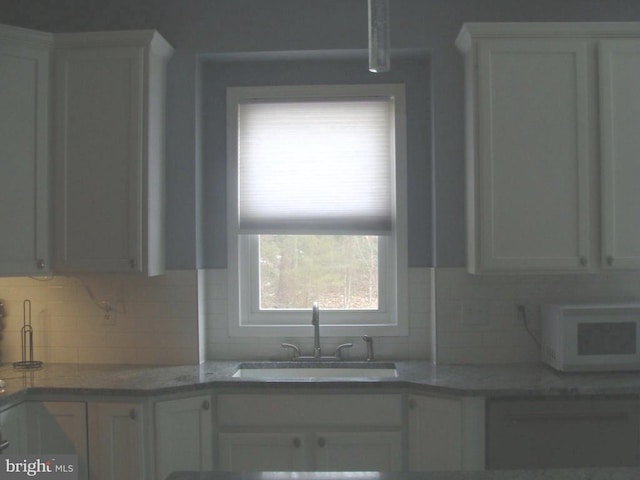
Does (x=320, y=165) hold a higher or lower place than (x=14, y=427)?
higher

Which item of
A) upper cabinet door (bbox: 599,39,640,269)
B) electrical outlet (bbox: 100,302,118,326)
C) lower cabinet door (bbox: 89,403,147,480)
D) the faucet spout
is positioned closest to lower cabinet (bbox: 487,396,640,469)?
upper cabinet door (bbox: 599,39,640,269)

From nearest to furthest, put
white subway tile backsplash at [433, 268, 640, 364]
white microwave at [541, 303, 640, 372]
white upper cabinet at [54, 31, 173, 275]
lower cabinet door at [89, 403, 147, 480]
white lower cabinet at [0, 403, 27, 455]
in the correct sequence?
white lower cabinet at [0, 403, 27, 455] → lower cabinet door at [89, 403, 147, 480] → white microwave at [541, 303, 640, 372] → white upper cabinet at [54, 31, 173, 275] → white subway tile backsplash at [433, 268, 640, 364]

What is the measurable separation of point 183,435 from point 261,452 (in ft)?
1.22

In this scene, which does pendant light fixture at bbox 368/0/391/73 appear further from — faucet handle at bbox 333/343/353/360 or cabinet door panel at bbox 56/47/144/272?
faucet handle at bbox 333/343/353/360

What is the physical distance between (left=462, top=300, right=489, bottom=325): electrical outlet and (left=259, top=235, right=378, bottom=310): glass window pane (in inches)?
20.8

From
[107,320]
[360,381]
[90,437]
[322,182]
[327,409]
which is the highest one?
[322,182]

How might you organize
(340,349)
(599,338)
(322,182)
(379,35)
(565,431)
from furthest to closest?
(322,182) < (340,349) < (599,338) < (565,431) < (379,35)

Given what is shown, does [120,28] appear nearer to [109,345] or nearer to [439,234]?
[109,345]

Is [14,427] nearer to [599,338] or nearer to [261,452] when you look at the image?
[261,452]

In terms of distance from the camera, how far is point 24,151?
2.79m

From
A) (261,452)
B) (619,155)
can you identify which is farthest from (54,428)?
(619,155)

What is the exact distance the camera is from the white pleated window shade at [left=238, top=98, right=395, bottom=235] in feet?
10.6

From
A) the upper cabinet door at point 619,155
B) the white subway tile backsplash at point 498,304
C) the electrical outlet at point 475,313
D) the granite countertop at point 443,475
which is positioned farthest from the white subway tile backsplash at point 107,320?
the upper cabinet door at point 619,155

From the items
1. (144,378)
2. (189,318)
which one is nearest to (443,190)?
(189,318)
